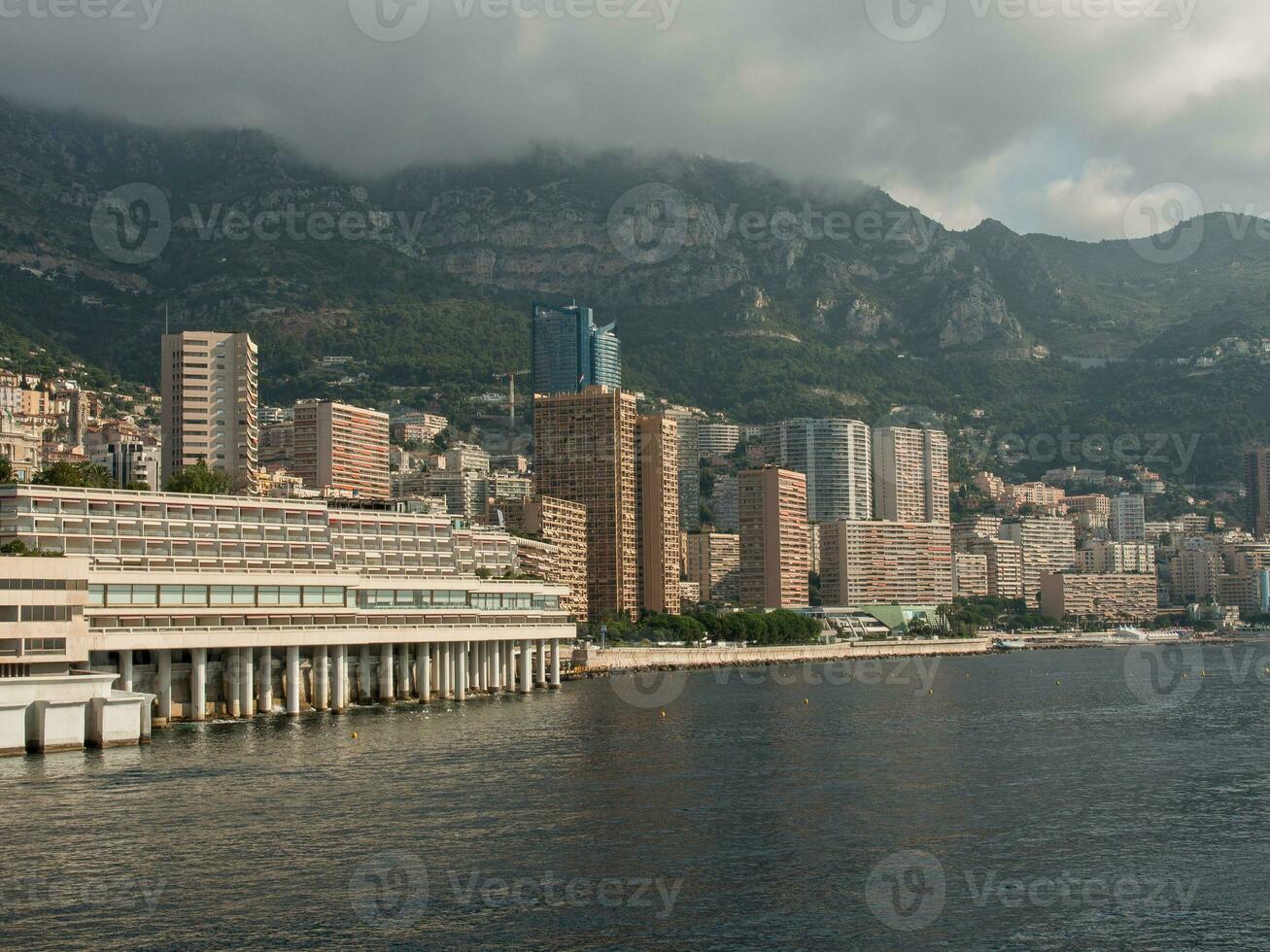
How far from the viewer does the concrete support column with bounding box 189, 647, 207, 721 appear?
89.1m

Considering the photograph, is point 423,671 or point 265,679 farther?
point 423,671

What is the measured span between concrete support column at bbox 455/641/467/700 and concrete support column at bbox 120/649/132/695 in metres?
34.0

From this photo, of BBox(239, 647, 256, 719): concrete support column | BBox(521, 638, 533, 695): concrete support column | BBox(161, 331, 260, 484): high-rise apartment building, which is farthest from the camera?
BBox(161, 331, 260, 484): high-rise apartment building

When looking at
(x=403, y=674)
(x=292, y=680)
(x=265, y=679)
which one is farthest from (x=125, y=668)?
(x=403, y=674)

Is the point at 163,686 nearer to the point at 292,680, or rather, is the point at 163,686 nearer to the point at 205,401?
the point at 292,680

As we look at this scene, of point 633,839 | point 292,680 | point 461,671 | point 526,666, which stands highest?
point 292,680

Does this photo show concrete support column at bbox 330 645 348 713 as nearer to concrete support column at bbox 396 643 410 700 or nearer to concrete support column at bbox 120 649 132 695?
concrete support column at bbox 396 643 410 700

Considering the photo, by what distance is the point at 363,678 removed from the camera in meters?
107

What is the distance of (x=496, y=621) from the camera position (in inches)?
4665

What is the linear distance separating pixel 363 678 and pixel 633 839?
192ft

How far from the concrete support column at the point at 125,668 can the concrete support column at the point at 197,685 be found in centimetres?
495

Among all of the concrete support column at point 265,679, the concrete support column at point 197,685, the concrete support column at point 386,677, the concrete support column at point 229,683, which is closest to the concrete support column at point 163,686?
the concrete support column at point 197,685

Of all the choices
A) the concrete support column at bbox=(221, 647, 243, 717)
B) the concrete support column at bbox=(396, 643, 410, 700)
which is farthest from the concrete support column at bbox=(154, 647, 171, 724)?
the concrete support column at bbox=(396, 643, 410, 700)

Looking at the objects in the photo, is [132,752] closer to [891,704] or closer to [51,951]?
[51,951]
